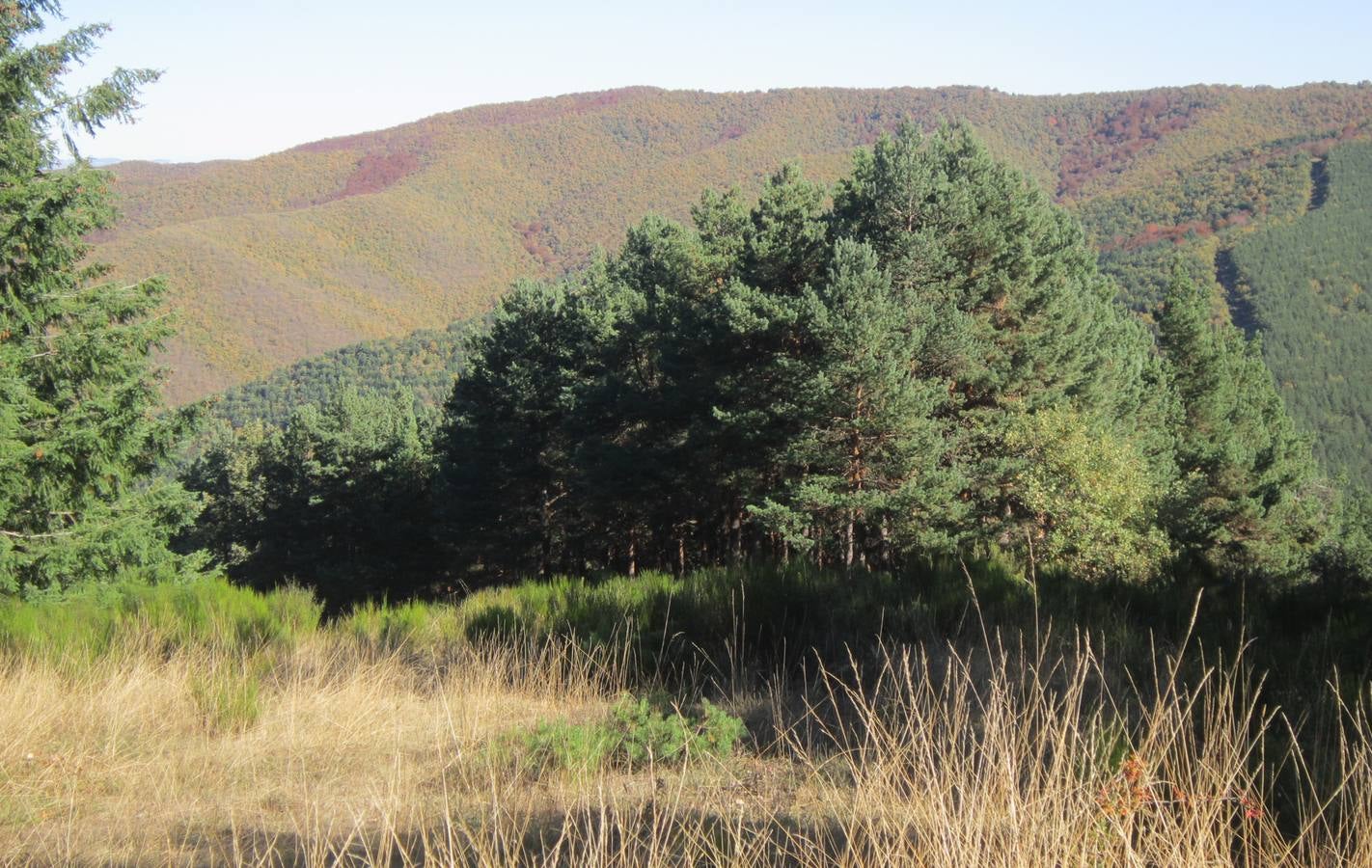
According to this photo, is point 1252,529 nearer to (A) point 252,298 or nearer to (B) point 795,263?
(B) point 795,263

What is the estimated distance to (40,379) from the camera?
1050cm

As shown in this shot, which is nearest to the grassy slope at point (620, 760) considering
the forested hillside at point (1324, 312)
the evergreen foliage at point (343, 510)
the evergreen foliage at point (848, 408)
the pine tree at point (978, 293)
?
the evergreen foliage at point (848, 408)

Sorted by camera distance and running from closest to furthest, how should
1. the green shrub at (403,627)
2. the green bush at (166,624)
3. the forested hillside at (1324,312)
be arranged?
the green bush at (166,624)
the green shrub at (403,627)
the forested hillside at (1324,312)

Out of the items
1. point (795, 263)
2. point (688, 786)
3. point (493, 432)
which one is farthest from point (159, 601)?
point (493, 432)

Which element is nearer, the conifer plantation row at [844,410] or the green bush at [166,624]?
the green bush at [166,624]

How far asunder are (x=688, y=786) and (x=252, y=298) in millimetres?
187703

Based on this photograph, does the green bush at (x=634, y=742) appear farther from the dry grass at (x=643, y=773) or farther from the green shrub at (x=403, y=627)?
the green shrub at (x=403, y=627)

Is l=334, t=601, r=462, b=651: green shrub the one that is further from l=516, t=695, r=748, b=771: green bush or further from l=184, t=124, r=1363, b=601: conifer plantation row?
l=184, t=124, r=1363, b=601: conifer plantation row

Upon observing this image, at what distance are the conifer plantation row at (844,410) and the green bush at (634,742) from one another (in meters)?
9.68

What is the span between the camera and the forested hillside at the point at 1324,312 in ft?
322

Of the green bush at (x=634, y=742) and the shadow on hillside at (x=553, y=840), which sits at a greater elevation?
the shadow on hillside at (x=553, y=840)

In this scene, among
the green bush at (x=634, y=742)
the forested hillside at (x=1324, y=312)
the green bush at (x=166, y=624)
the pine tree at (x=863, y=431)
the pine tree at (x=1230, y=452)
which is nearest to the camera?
the green bush at (x=634, y=742)

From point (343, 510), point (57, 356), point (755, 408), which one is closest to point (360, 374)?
point (343, 510)

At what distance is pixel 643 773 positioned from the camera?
347cm
